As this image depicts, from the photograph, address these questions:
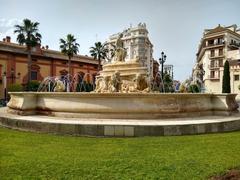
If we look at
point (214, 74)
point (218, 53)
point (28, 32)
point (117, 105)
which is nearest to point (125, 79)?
point (117, 105)

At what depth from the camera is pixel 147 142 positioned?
275 inches

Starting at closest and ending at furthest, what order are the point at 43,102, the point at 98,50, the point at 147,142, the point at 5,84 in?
the point at 147,142 < the point at 43,102 < the point at 5,84 < the point at 98,50

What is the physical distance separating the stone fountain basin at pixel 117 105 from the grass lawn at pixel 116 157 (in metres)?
2.03

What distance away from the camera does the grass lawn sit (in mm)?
4734

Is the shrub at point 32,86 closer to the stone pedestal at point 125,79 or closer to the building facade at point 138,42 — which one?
the stone pedestal at point 125,79

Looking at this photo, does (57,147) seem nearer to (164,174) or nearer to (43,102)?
(164,174)

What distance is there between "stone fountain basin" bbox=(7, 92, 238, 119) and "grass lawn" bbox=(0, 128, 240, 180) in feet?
6.65

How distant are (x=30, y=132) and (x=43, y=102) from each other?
226 cm

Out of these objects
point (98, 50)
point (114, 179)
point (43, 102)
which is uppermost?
point (98, 50)

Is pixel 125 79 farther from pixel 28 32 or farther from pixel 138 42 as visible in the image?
pixel 138 42

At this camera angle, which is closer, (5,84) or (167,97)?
(167,97)

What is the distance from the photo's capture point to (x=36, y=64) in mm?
49594

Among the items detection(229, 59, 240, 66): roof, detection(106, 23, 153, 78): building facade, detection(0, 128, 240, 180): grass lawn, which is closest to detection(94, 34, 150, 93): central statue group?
detection(0, 128, 240, 180): grass lawn

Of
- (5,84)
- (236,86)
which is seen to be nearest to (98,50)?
(5,84)
